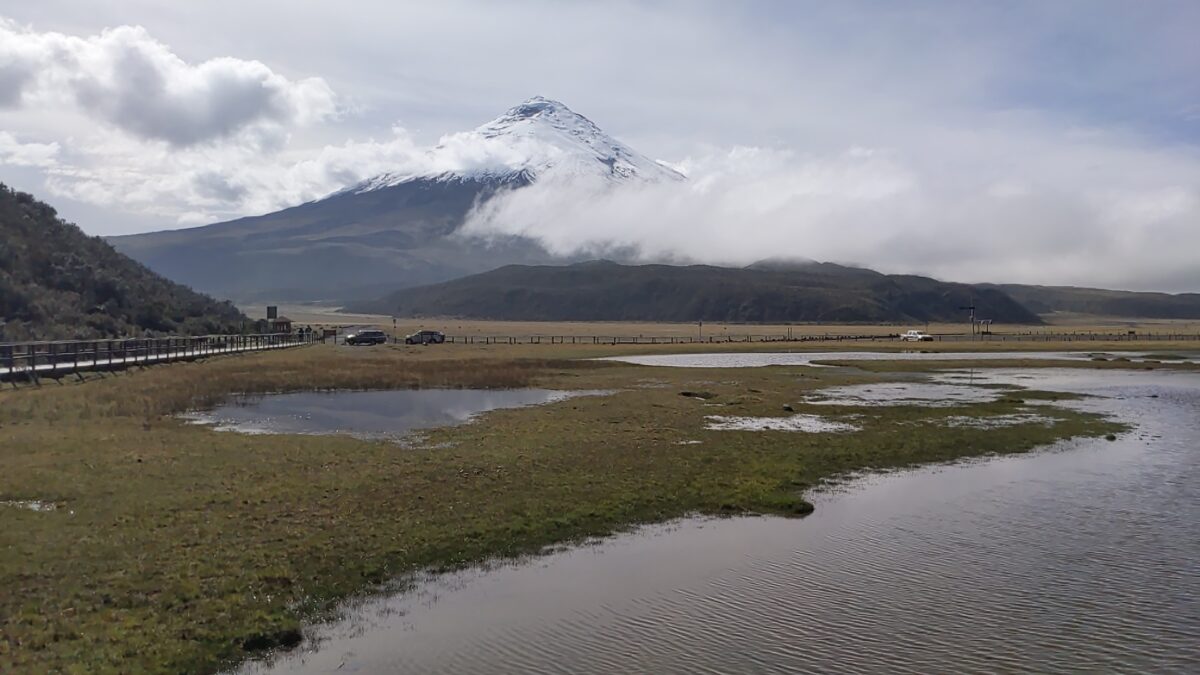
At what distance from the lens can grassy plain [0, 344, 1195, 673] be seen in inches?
473

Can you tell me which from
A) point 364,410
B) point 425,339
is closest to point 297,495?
point 364,410

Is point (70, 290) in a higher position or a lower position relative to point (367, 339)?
higher

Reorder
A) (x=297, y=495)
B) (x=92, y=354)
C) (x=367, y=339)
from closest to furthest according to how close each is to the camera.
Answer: (x=297, y=495), (x=92, y=354), (x=367, y=339)

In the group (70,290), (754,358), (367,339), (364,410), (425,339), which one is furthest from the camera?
(425,339)

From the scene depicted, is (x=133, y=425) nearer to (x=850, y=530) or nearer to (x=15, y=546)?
(x=15, y=546)

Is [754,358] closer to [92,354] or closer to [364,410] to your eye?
[364,410]

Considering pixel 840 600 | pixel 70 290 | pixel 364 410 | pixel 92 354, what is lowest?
pixel 840 600

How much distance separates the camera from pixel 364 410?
36812 mm

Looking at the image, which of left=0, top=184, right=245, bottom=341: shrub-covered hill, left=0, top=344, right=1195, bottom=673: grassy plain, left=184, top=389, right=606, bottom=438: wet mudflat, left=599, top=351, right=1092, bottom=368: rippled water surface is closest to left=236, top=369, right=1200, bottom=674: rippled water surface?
left=0, top=344, right=1195, bottom=673: grassy plain

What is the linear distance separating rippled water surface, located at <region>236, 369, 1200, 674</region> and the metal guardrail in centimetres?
3661

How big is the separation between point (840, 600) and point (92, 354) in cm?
4654

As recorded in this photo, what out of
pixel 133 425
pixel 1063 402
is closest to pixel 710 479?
pixel 133 425

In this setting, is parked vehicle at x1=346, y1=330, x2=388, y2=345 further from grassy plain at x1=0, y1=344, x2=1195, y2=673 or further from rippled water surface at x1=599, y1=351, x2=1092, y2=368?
grassy plain at x1=0, y1=344, x2=1195, y2=673

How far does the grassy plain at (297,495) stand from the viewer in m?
12.0
